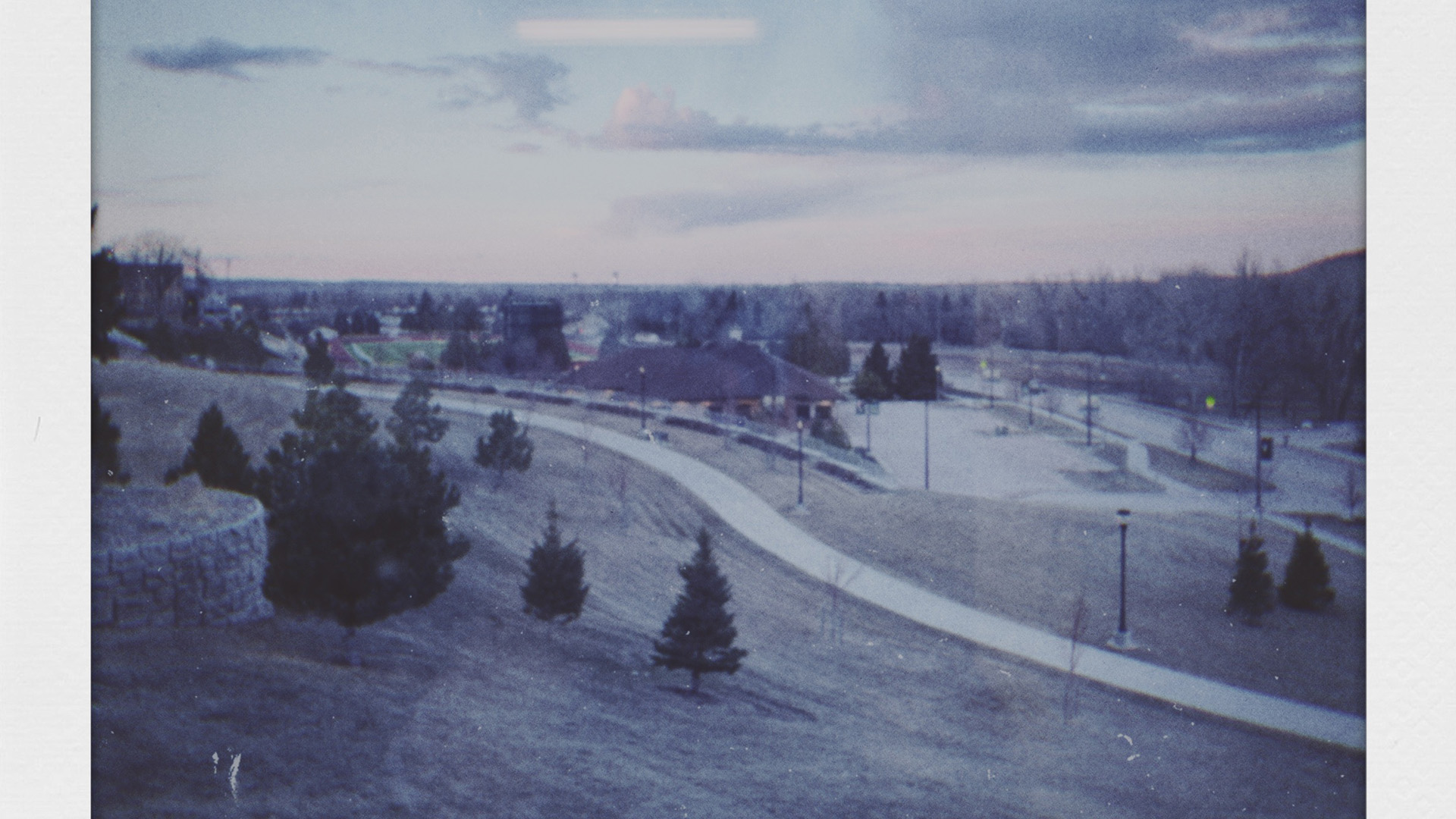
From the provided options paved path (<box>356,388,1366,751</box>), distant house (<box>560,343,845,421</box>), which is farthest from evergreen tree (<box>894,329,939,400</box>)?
paved path (<box>356,388,1366,751</box>)

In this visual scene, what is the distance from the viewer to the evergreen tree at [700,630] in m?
5.99

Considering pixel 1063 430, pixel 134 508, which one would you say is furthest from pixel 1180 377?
pixel 134 508

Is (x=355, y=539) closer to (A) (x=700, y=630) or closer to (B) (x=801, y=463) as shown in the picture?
(A) (x=700, y=630)

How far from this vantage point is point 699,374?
9.47 meters

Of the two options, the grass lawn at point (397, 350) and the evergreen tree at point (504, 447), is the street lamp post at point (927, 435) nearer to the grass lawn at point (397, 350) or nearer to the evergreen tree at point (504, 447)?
the evergreen tree at point (504, 447)

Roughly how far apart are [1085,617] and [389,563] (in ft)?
18.7

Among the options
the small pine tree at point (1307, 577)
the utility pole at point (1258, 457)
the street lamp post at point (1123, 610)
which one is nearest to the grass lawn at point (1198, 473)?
the utility pole at point (1258, 457)

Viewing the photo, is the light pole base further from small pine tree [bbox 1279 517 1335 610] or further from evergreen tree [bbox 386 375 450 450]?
evergreen tree [bbox 386 375 450 450]

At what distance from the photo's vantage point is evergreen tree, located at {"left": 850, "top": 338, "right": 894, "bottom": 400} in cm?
956

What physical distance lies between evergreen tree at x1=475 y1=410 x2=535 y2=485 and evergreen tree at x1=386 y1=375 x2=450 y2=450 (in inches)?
20.2

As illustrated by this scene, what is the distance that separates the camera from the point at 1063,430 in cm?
1162

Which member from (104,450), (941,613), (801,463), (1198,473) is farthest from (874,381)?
(104,450)

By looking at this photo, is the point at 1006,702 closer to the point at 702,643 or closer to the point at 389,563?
the point at 702,643

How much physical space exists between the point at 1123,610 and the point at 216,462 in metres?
7.73
